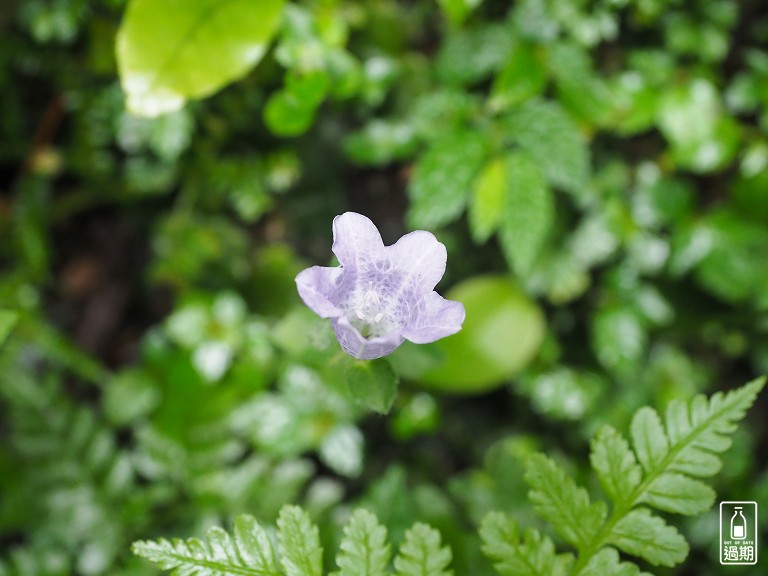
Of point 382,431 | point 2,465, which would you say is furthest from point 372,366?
point 2,465

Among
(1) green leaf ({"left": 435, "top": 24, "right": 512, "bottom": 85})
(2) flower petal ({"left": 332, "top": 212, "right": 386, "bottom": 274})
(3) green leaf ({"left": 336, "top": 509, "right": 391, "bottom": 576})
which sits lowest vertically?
(3) green leaf ({"left": 336, "top": 509, "right": 391, "bottom": 576})

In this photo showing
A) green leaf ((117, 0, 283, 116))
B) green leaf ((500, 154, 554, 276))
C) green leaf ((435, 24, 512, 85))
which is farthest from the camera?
A: green leaf ((435, 24, 512, 85))

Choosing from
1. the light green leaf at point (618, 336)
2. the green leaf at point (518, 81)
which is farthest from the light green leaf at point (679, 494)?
the green leaf at point (518, 81)

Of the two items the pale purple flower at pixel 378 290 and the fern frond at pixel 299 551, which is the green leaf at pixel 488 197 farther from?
the fern frond at pixel 299 551

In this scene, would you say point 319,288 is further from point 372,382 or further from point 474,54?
point 474,54

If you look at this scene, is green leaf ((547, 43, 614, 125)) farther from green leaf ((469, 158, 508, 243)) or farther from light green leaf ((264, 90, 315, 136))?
light green leaf ((264, 90, 315, 136))

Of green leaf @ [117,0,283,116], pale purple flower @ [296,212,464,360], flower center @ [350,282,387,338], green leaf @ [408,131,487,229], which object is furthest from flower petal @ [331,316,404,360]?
green leaf @ [117,0,283,116]

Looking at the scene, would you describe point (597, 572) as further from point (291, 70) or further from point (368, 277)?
point (291, 70)
